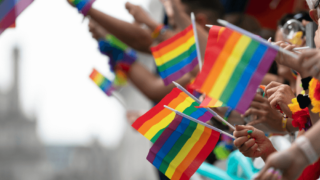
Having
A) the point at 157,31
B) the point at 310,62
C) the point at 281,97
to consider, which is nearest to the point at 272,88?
the point at 281,97

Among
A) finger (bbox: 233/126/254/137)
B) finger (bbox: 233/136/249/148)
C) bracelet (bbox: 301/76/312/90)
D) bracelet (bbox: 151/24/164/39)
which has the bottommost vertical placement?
bracelet (bbox: 151/24/164/39)

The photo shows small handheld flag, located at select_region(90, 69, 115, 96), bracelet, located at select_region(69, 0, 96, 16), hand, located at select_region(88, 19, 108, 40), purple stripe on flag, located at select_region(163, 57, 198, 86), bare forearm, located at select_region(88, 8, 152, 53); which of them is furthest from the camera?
hand, located at select_region(88, 19, 108, 40)

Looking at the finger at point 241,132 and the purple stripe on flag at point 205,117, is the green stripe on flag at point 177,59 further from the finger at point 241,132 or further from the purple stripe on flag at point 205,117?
the finger at point 241,132

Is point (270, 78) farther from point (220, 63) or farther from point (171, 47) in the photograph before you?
point (220, 63)

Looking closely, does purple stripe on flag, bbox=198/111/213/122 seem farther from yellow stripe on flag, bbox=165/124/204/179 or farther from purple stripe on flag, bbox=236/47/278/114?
purple stripe on flag, bbox=236/47/278/114

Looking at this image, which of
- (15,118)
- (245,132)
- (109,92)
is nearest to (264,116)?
(245,132)

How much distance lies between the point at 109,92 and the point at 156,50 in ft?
2.01

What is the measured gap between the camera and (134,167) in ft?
47.6

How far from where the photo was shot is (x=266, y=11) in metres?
2.68

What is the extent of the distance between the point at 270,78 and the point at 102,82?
853 millimetres

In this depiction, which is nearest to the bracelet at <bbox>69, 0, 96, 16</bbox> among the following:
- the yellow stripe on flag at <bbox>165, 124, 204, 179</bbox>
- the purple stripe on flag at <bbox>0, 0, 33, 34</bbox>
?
the purple stripe on flag at <bbox>0, 0, 33, 34</bbox>

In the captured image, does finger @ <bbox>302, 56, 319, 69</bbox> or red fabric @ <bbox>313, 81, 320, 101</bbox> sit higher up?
finger @ <bbox>302, 56, 319, 69</bbox>

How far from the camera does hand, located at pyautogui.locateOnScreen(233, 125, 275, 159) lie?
87cm

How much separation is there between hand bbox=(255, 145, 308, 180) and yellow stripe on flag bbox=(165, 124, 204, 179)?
357 millimetres
